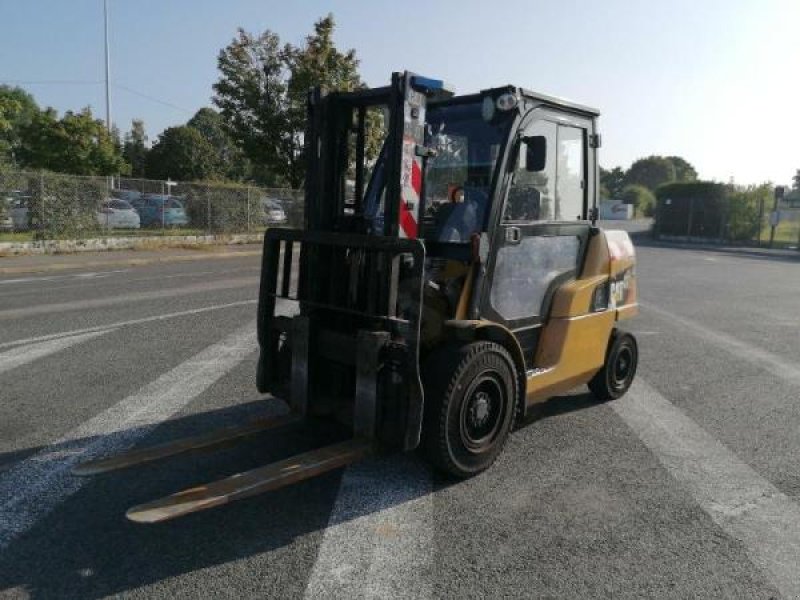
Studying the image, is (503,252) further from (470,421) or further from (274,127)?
(274,127)

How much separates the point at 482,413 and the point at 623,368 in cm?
254

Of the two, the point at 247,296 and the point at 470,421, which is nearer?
the point at 470,421

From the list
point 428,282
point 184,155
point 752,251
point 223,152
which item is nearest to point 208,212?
point 428,282

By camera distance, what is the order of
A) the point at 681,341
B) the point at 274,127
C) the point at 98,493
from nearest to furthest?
the point at 98,493, the point at 681,341, the point at 274,127

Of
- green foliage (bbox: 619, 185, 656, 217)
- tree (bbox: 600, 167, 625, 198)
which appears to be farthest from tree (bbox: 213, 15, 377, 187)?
tree (bbox: 600, 167, 625, 198)

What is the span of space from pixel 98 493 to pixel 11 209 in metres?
17.5

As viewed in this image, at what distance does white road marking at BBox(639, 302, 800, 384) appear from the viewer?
23.5ft

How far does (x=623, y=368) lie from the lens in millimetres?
6059

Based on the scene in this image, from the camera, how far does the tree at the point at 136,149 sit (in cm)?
5944

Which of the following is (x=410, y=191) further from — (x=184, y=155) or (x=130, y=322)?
(x=184, y=155)

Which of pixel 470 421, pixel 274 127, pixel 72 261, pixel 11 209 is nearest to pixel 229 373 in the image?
pixel 470 421

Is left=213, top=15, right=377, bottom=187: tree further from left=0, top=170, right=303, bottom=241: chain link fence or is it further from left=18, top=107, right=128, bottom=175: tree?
left=18, top=107, right=128, bottom=175: tree

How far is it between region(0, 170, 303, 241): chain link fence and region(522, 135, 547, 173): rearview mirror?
18207 millimetres

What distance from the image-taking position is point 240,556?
3070 millimetres
